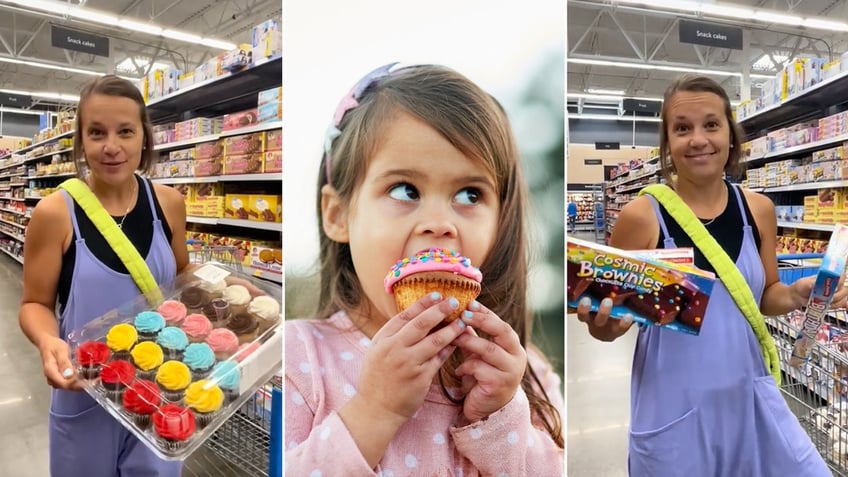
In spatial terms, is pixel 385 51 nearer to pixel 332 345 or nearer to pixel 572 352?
pixel 332 345

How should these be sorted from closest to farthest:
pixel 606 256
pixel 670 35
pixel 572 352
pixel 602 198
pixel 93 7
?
pixel 606 256, pixel 93 7, pixel 670 35, pixel 602 198, pixel 572 352

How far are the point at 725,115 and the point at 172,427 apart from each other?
1.44 m

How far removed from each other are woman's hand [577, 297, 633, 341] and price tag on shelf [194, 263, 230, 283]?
0.79 m

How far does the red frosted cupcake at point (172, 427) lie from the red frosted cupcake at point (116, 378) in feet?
0.34

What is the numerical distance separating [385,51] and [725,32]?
4.49ft

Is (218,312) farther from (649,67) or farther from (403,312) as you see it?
(649,67)

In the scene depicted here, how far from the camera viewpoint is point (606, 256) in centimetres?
104

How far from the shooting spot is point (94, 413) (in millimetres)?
1211

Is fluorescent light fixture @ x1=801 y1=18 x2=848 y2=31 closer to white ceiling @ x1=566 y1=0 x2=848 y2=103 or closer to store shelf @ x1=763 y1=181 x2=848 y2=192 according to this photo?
white ceiling @ x1=566 y1=0 x2=848 y2=103

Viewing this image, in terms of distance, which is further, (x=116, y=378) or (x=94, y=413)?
A: (x=94, y=413)

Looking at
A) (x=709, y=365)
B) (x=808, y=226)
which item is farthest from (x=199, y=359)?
(x=808, y=226)

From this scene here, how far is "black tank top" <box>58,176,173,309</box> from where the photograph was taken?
3.81ft

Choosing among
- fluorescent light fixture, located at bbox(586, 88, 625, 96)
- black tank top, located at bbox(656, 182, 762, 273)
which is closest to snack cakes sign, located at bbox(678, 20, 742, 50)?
fluorescent light fixture, located at bbox(586, 88, 625, 96)

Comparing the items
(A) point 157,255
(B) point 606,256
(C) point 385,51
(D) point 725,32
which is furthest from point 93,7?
(D) point 725,32
